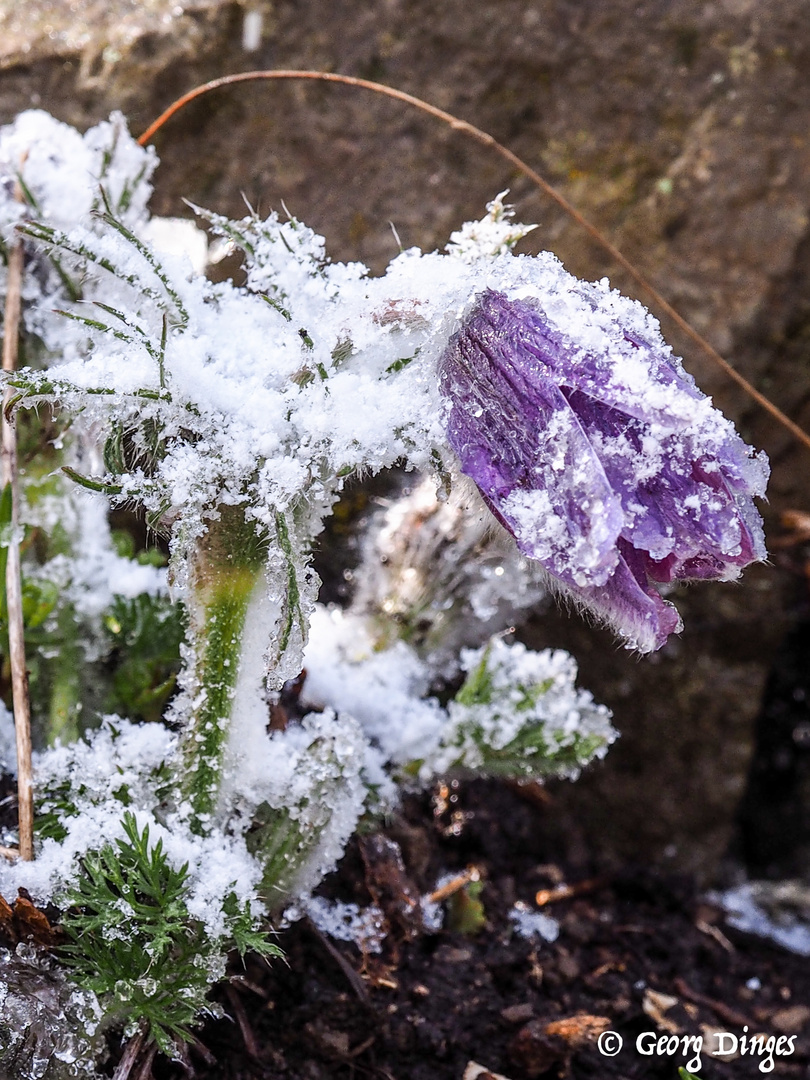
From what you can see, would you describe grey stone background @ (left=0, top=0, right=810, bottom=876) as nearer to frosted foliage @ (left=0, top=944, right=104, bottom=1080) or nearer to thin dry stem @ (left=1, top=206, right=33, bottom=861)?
thin dry stem @ (left=1, top=206, right=33, bottom=861)

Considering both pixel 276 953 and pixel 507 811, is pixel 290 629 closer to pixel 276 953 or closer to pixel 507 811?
pixel 276 953

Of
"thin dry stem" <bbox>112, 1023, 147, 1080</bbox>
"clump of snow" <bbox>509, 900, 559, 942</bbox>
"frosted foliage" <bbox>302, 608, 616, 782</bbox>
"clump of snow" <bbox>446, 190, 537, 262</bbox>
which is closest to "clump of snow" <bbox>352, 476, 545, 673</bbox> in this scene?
"frosted foliage" <bbox>302, 608, 616, 782</bbox>

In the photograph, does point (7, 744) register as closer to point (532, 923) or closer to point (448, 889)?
point (448, 889)

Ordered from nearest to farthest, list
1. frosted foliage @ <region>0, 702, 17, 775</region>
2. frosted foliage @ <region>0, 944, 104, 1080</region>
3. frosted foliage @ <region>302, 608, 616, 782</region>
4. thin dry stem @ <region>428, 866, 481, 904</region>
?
1. frosted foliage @ <region>0, 944, 104, 1080</region>
2. frosted foliage @ <region>0, 702, 17, 775</region>
3. frosted foliage @ <region>302, 608, 616, 782</region>
4. thin dry stem @ <region>428, 866, 481, 904</region>

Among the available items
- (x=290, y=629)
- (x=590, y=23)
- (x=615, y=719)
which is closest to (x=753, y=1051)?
(x=615, y=719)

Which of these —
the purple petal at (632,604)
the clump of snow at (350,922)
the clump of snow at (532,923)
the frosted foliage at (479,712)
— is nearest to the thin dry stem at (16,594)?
the clump of snow at (350,922)

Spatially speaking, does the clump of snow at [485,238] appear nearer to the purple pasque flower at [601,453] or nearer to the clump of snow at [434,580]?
the purple pasque flower at [601,453]
